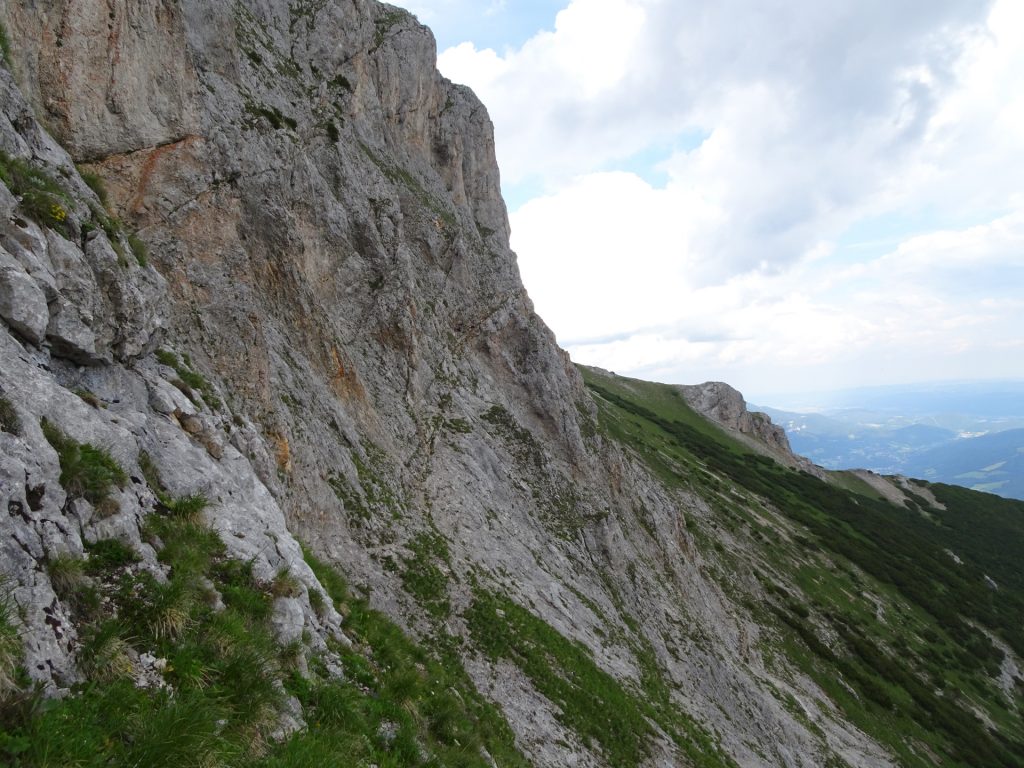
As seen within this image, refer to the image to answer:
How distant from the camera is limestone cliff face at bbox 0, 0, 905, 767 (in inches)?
442

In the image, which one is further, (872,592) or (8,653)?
(872,592)

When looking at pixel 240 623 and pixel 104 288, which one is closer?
pixel 240 623

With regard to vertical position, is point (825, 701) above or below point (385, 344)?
below

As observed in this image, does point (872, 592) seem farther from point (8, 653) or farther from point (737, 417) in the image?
point (8, 653)

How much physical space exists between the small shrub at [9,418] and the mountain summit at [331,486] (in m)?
0.07

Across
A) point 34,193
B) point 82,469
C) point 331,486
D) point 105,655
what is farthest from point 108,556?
point 331,486

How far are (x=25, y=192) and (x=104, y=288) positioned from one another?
2568 millimetres

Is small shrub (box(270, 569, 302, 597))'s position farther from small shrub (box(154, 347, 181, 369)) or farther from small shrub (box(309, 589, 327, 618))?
small shrub (box(154, 347, 181, 369))

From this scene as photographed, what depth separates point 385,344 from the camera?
34.9 metres

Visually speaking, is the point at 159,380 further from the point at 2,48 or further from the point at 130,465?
the point at 2,48

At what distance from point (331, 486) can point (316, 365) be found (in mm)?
7761

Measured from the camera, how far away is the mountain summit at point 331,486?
24.1 feet

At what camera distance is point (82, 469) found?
8398 millimetres

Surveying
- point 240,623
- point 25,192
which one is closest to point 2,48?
point 25,192
